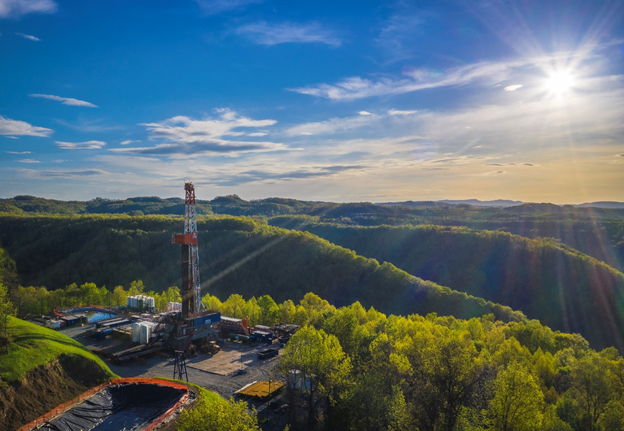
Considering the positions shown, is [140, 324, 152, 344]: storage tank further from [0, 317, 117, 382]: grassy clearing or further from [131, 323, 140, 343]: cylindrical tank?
[0, 317, 117, 382]: grassy clearing

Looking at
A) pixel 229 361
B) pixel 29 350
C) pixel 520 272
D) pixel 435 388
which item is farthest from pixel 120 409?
pixel 520 272

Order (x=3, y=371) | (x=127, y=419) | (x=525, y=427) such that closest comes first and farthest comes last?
(x=525, y=427) → (x=3, y=371) → (x=127, y=419)

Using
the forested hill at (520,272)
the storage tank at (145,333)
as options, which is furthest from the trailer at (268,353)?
the forested hill at (520,272)

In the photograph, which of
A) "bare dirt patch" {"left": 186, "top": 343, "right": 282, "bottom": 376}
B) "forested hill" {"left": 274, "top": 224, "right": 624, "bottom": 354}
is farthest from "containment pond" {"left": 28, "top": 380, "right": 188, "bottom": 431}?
"forested hill" {"left": 274, "top": 224, "right": 624, "bottom": 354}

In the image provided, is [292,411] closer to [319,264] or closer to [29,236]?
[319,264]

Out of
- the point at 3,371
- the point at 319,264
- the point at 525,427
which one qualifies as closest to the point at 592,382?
the point at 525,427

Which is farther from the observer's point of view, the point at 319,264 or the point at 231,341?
the point at 319,264

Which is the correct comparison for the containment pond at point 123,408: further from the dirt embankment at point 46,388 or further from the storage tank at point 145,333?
the storage tank at point 145,333
